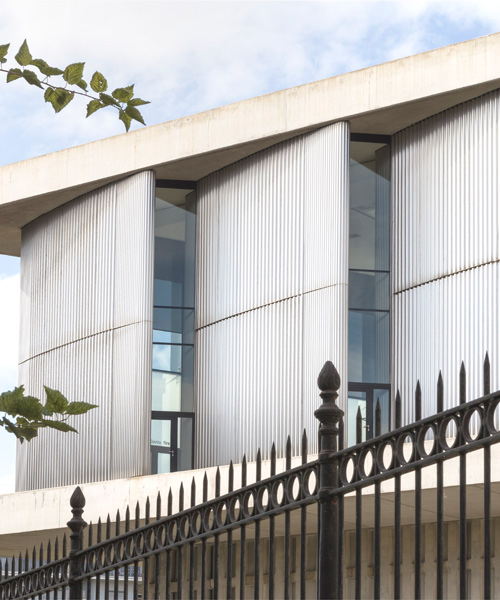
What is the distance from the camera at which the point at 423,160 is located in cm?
2158

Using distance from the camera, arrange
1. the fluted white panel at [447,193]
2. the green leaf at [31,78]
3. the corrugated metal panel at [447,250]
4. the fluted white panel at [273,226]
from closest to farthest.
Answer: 1. the green leaf at [31,78]
2. the corrugated metal panel at [447,250]
3. the fluted white panel at [447,193]
4. the fluted white panel at [273,226]

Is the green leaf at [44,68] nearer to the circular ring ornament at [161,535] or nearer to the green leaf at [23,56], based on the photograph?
the green leaf at [23,56]

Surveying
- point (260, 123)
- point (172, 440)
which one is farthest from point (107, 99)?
point (172, 440)

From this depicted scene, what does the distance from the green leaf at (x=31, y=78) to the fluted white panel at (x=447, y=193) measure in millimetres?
15153

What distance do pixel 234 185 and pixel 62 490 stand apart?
7.55 m

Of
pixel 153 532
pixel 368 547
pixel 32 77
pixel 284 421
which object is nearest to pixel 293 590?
pixel 368 547

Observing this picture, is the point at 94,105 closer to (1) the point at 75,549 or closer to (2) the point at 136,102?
(2) the point at 136,102

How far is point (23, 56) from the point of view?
5359 millimetres

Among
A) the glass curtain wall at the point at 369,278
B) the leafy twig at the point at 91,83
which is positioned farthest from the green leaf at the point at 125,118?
the glass curtain wall at the point at 369,278

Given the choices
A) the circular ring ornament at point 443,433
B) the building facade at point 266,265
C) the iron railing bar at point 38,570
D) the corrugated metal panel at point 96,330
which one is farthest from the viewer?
the corrugated metal panel at point 96,330

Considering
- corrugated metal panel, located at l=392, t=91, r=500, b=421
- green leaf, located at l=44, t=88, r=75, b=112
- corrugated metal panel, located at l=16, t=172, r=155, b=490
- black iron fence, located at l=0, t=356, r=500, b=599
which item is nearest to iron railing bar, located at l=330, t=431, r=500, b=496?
black iron fence, located at l=0, t=356, r=500, b=599

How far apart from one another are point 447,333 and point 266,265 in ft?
13.9

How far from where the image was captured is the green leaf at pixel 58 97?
5.64 m

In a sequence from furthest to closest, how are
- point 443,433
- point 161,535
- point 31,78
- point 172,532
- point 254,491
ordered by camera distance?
1. point 161,535
2. point 172,532
3. point 254,491
4. point 31,78
5. point 443,433
